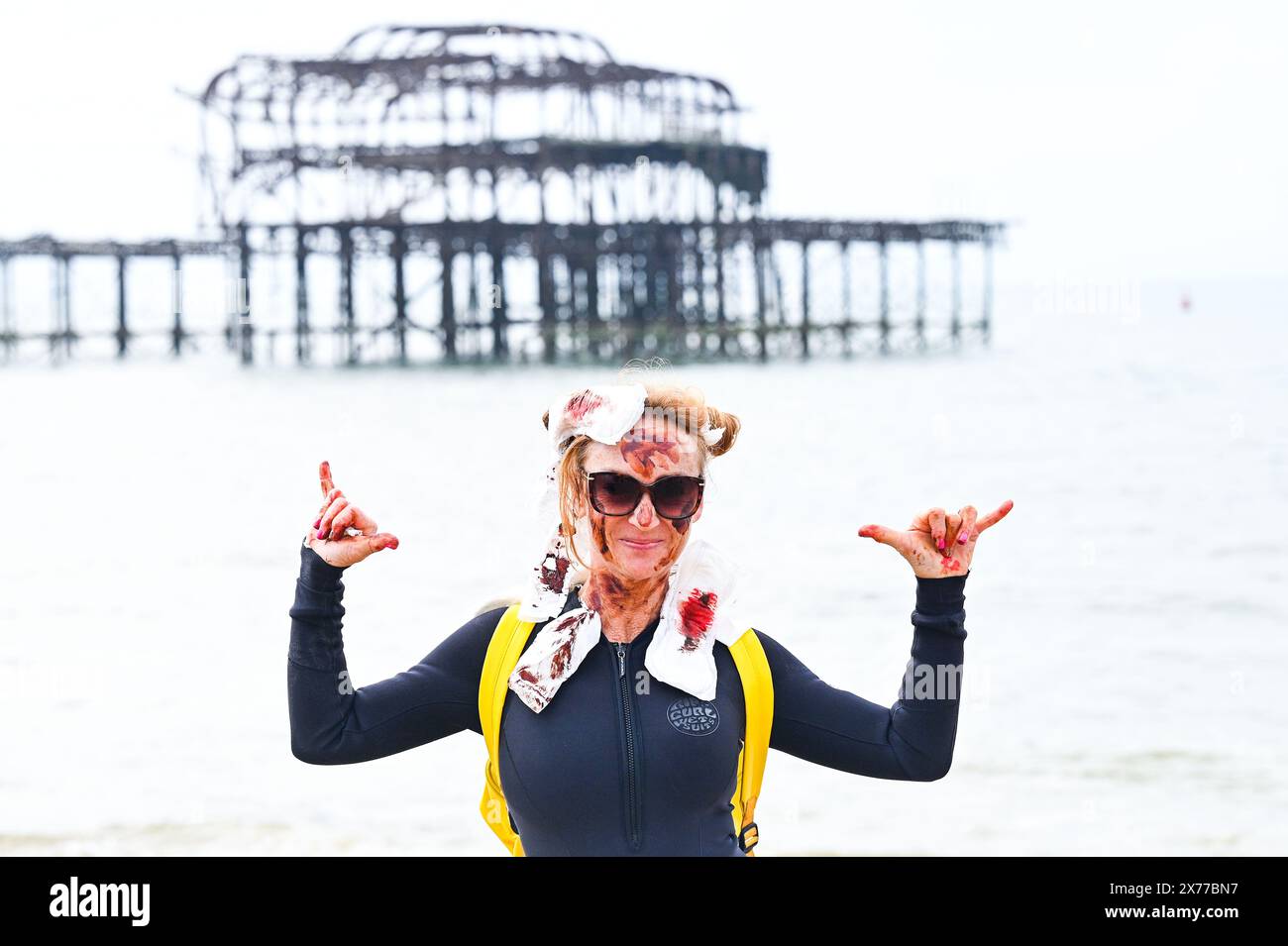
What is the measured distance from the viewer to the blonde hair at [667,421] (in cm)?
292

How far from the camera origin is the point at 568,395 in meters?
2.98

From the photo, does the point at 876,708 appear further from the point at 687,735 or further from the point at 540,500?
the point at 540,500

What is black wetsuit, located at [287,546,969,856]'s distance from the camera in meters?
2.84

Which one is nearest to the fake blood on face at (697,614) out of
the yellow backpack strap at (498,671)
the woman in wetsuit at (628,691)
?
the woman in wetsuit at (628,691)

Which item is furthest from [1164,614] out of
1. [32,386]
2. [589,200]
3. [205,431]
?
[32,386]

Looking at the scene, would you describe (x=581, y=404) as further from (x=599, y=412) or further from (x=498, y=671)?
(x=498, y=671)

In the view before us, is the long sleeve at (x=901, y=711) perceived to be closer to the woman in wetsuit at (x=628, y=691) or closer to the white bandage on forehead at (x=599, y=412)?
the woman in wetsuit at (x=628, y=691)

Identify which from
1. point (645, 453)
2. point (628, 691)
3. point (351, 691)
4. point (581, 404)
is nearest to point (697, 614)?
point (628, 691)

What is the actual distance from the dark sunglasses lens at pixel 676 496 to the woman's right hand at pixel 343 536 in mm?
446

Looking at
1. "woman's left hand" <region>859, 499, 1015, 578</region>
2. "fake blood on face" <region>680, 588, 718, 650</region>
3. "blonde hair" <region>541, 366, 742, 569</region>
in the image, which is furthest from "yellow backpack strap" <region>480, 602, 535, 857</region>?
"woman's left hand" <region>859, 499, 1015, 578</region>

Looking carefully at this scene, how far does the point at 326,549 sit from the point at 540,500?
38 centimetres
